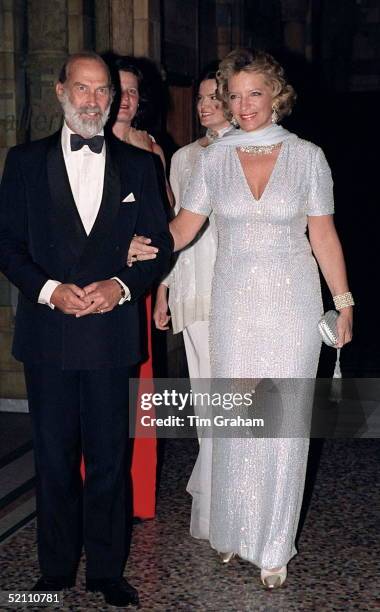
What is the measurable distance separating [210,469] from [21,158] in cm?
169

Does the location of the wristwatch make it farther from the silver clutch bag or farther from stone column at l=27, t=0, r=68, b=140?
stone column at l=27, t=0, r=68, b=140

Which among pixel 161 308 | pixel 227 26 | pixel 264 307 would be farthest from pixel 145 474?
pixel 227 26

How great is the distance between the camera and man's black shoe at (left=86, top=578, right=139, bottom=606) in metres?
3.75

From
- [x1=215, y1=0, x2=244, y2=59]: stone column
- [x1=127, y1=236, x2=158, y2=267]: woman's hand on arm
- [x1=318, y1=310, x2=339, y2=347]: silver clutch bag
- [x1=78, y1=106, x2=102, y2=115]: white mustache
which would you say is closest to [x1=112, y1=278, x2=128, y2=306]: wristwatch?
[x1=127, y1=236, x2=158, y2=267]: woman's hand on arm

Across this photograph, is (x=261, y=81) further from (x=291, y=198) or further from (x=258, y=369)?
(x=258, y=369)

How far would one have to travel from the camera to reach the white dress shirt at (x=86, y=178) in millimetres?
3553

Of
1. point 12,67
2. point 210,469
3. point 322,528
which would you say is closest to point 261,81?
point 210,469

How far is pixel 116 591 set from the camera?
3.77 m

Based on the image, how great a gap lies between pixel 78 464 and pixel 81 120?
3.97 feet

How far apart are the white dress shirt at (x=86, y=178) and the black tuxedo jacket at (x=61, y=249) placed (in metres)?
0.03

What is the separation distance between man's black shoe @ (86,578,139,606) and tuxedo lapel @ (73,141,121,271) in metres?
1.16

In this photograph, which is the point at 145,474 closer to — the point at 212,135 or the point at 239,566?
the point at 239,566

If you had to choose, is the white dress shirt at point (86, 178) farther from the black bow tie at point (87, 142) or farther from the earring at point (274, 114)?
the earring at point (274, 114)

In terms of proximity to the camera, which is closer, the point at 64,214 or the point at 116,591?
the point at 64,214
